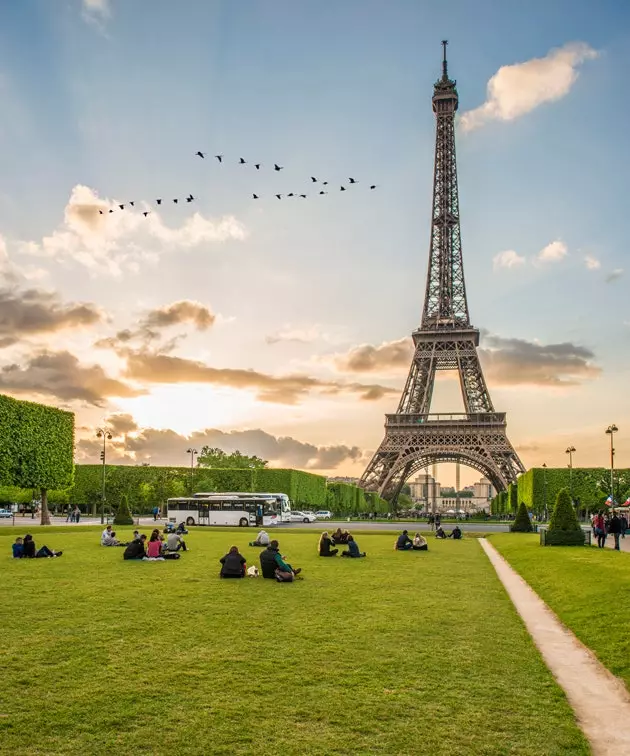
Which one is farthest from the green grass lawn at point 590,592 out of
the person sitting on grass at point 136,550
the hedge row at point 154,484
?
the hedge row at point 154,484

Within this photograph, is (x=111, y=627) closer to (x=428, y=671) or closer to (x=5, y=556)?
(x=428, y=671)

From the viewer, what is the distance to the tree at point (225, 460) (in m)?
153

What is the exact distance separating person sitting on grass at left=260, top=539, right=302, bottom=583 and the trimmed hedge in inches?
1393

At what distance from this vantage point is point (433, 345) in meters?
99.8

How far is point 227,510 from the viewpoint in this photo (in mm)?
65625

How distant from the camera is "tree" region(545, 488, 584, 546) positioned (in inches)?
1431

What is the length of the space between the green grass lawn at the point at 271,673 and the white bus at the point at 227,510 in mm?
46532

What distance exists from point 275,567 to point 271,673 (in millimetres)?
10715

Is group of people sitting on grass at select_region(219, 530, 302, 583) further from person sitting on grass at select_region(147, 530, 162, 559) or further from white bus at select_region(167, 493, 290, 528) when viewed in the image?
white bus at select_region(167, 493, 290, 528)

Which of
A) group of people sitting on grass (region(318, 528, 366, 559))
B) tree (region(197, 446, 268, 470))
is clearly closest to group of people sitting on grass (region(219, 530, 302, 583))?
group of people sitting on grass (region(318, 528, 366, 559))

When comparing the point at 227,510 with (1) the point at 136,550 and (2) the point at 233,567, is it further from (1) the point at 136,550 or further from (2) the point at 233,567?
(2) the point at 233,567

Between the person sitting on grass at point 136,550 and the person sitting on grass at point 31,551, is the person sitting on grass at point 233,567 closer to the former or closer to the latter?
the person sitting on grass at point 136,550

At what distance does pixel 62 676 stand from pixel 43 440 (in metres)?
48.0

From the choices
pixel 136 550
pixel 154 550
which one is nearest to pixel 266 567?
pixel 154 550
